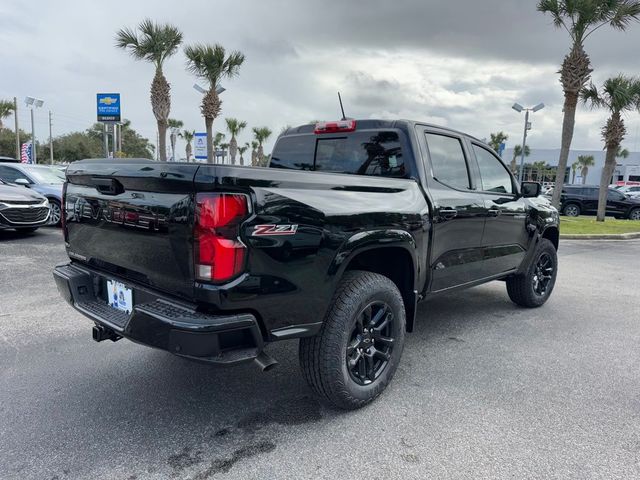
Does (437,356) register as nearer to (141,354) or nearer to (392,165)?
(392,165)

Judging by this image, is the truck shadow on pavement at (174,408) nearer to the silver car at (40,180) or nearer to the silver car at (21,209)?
the silver car at (21,209)

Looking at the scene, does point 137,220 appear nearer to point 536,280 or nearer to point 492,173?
point 492,173

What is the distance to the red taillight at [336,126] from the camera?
3838 mm

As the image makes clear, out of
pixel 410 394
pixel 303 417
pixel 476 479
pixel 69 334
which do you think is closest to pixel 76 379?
pixel 69 334

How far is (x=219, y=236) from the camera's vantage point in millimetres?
2238

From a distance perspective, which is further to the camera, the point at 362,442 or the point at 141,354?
the point at 141,354

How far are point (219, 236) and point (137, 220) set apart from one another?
63 centimetres

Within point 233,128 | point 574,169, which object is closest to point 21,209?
point 233,128

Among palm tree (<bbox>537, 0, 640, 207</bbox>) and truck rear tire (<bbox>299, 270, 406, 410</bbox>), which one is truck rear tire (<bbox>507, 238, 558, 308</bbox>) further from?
palm tree (<bbox>537, 0, 640, 207</bbox>)

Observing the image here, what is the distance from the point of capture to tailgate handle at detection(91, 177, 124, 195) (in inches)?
106

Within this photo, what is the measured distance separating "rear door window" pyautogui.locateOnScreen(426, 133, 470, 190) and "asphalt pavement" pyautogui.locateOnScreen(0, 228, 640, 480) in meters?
1.45

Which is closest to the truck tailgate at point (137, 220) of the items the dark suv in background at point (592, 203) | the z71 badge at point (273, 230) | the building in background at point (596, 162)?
the z71 badge at point (273, 230)

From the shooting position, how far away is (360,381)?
117 inches

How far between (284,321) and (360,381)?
0.78 m
